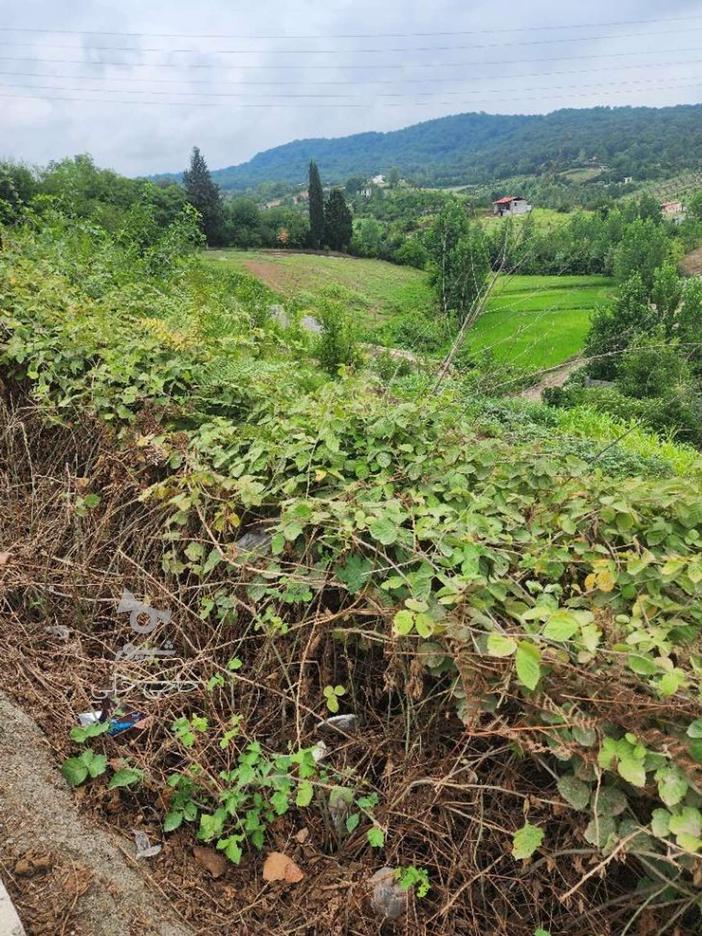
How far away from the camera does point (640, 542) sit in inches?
79.1

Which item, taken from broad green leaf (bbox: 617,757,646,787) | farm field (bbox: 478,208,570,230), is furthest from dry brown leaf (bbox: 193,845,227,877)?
farm field (bbox: 478,208,570,230)

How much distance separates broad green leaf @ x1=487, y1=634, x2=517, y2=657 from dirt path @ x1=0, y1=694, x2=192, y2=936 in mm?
1175

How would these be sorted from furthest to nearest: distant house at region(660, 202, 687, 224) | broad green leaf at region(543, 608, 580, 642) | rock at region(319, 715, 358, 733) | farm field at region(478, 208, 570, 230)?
1. distant house at region(660, 202, 687, 224)
2. farm field at region(478, 208, 570, 230)
3. rock at region(319, 715, 358, 733)
4. broad green leaf at region(543, 608, 580, 642)

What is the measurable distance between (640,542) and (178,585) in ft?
5.81

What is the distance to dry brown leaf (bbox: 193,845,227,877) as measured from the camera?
1776 mm

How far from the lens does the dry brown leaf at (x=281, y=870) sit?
68.4 inches

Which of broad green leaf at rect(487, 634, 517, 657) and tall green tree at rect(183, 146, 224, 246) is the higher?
tall green tree at rect(183, 146, 224, 246)

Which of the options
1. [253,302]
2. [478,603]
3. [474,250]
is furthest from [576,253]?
[253,302]

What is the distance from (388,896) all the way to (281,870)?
1.12ft

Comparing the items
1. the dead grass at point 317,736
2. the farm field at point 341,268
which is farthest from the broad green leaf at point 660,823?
the farm field at point 341,268

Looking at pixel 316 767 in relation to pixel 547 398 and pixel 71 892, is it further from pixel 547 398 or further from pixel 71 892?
pixel 547 398

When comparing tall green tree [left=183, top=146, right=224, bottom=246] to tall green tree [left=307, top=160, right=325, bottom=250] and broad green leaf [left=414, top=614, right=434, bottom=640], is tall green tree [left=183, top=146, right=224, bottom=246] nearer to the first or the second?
tall green tree [left=307, top=160, right=325, bottom=250]

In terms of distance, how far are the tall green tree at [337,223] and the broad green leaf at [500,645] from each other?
164 ft

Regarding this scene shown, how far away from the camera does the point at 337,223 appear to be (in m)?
47.2
